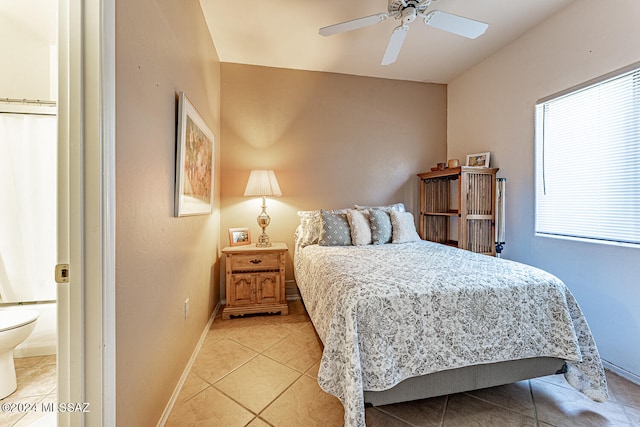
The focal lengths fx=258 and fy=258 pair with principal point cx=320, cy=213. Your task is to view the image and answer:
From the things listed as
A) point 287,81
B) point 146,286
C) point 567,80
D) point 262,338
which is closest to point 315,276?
point 262,338

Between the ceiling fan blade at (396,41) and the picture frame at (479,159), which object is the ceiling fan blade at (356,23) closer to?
the ceiling fan blade at (396,41)

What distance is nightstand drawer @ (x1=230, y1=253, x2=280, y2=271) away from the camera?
103 inches

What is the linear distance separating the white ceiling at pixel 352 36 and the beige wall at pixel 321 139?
21 cm

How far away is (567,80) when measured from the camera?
2145mm

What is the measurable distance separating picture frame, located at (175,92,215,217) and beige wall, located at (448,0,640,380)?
2.98 meters

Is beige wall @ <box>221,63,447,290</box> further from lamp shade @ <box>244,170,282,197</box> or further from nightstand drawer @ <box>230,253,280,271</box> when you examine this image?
nightstand drawer @ <box>230,253,280,271</box>

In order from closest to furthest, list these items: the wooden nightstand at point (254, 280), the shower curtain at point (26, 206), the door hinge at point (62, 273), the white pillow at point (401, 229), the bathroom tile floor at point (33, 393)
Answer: the door hinge at point (62, 273) → the bathroom tile floor at point (33, 393) → the shower curtain at point (26, 206) → the wooden nightstand at point (254, 280) → the white pillow at point (401, 229)

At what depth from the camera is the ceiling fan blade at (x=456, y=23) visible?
1778 millimetres

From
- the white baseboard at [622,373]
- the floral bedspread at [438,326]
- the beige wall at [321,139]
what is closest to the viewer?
the floral bedspread at [438,326]

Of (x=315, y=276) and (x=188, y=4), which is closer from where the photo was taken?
(x=188, y=4)

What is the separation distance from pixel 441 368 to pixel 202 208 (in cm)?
193

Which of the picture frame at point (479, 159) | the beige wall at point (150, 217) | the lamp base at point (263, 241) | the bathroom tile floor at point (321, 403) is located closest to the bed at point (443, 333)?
the bathroom tile floor at point (321, 403)

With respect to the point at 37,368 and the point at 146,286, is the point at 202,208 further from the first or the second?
the point at 37,368

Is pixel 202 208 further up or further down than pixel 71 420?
further up
